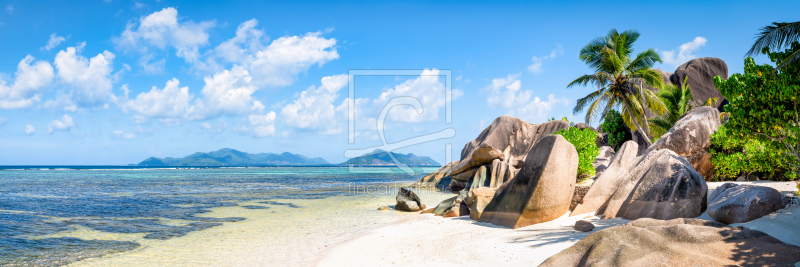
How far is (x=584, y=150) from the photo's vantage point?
17.5 meters

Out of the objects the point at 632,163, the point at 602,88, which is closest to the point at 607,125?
the point at 602,88

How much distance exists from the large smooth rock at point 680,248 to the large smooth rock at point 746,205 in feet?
6.58

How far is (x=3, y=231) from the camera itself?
12.5 m

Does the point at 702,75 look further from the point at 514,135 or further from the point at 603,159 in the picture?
the point at 603,159

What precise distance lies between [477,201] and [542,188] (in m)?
2.97

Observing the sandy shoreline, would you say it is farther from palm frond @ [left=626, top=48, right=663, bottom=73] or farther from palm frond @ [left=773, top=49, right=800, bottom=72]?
palm frond @ [left=626, top=48, right=663, bottom=73]

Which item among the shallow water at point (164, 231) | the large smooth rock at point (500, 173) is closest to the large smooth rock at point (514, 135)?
the large smooth rock at point (500, 173)

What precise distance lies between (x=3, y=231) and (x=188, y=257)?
8.52 metres

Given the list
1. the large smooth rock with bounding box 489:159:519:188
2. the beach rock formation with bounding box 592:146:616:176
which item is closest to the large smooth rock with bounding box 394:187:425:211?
the large smooth rock with bounding box 489:159:519:188

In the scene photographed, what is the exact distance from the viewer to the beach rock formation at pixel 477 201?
12534 millimetres

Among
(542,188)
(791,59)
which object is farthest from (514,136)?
(791,59)

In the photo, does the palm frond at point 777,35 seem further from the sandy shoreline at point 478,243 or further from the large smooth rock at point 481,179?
the large smooth rock at point 481,179

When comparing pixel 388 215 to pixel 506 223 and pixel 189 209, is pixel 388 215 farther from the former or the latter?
pixel 189 209

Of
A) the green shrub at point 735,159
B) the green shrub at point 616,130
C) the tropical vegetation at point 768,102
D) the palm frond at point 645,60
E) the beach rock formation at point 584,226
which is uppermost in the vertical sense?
the palm frond at point 645,60
